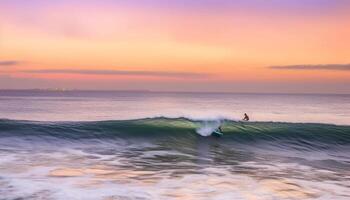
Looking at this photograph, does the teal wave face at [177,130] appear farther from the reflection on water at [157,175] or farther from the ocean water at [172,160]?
the reflection on water at [157,175]

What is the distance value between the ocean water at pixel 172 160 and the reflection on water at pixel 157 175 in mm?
21

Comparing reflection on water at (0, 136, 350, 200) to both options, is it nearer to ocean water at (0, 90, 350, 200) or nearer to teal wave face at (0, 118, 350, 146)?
ocean water at (0, 90, 350, 200)

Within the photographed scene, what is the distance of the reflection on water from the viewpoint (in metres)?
8.09

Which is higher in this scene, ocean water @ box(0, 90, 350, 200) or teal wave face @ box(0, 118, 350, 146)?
teal wave face @ box(0, 118, 350, 146)

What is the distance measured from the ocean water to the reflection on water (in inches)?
0.8

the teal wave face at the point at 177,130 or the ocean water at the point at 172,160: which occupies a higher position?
the teal wave face at the point at 177,130

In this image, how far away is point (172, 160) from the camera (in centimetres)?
1255

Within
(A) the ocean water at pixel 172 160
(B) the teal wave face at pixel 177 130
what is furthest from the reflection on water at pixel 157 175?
(B) the teal wave face at pixel 177 130

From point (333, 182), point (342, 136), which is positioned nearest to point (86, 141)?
point (333, 182)

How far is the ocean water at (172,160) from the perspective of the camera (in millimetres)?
8312

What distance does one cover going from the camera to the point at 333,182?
952 centimetres

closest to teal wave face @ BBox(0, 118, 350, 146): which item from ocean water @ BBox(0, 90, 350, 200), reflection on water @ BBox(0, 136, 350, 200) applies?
ocean water @ BBox(0, 90, 350, 200)

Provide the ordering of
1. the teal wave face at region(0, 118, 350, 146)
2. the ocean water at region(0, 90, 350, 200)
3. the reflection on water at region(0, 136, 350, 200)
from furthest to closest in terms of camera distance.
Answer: the teal wave face at region(0, 118, 350, 146), the ocean water at region(0, 90, 350, 200), the reflection on water at region(0, 136, 350, 200)

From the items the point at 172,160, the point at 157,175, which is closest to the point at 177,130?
the point at 172,160
